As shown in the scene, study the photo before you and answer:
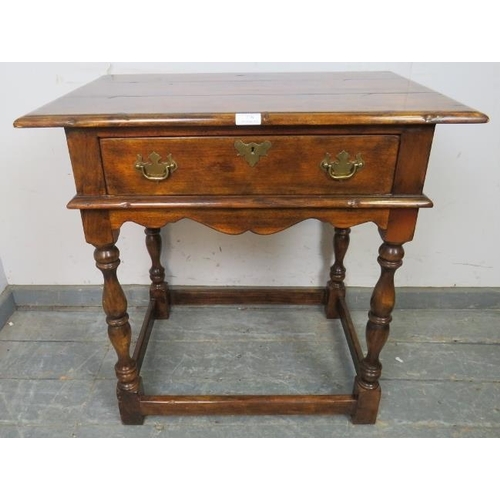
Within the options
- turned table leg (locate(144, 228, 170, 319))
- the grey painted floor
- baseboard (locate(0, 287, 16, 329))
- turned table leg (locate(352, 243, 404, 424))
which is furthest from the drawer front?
baseboard (locate(0, 287, 16, 329))

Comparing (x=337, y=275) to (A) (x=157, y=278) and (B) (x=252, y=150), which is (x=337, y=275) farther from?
(B) (x=252, y=150)

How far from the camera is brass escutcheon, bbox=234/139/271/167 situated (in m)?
1.04

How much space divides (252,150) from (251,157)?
0.02 meters

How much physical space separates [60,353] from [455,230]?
164cm

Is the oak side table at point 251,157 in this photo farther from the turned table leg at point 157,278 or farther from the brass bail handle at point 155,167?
the turned table leg at point 157,278

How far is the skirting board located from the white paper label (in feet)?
3.48

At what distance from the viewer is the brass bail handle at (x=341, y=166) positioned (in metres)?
1.06

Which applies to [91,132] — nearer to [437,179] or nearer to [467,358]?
[437,179]

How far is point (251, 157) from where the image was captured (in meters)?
1.06

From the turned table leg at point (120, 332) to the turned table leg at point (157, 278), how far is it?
48 centimetres

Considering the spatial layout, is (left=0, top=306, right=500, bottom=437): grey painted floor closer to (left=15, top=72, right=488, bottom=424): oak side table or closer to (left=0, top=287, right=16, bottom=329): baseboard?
(left=0, top=287, right=16, bottom=329): baseboard

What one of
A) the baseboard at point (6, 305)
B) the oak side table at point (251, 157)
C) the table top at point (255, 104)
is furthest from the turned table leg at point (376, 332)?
the baseboard at point (6, 305)

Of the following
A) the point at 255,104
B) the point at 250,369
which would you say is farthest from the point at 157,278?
the point at 255,104

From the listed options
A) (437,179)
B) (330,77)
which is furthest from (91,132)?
(437,179)
